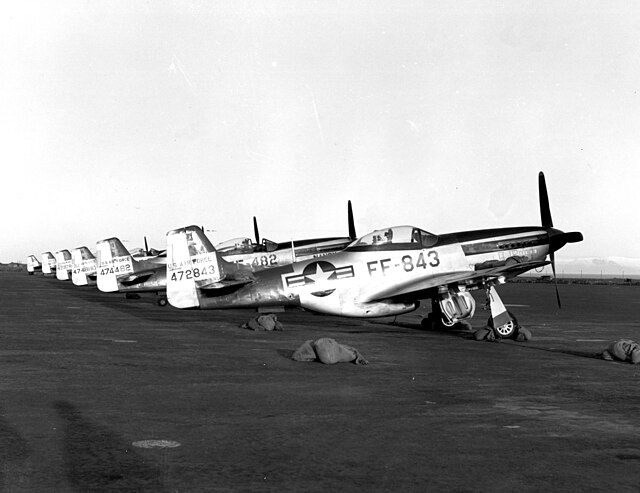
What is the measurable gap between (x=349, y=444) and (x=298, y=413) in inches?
58.2

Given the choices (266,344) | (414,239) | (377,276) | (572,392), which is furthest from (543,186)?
(572,392)

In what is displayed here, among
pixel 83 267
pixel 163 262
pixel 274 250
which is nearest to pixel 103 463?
pixel 274 250

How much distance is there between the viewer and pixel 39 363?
37.8 ft

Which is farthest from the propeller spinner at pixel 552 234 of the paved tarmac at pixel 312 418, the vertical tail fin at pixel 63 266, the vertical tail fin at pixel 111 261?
the vertical tail fin at pixel 63 266

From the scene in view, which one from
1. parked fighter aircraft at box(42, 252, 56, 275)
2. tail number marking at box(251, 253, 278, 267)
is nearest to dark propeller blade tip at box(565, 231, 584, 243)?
tail number marking at box(251, 253, 278, 267)

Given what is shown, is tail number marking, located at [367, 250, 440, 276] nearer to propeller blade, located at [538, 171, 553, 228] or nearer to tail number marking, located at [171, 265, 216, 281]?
propeller blade, located at [538, 171, 553, 228]

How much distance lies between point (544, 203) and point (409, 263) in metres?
4.19

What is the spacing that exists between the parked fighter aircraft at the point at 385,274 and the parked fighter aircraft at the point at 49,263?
6289 centimetres

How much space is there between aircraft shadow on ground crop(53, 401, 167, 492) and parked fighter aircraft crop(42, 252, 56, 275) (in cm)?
7450

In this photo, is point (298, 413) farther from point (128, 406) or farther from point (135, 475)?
point (135, 475)

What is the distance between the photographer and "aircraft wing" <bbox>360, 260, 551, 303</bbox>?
1680 cm

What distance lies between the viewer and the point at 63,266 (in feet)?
186

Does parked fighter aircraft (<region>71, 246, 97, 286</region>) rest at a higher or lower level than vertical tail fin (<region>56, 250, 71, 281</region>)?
lower

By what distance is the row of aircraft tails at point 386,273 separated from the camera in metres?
17.2
